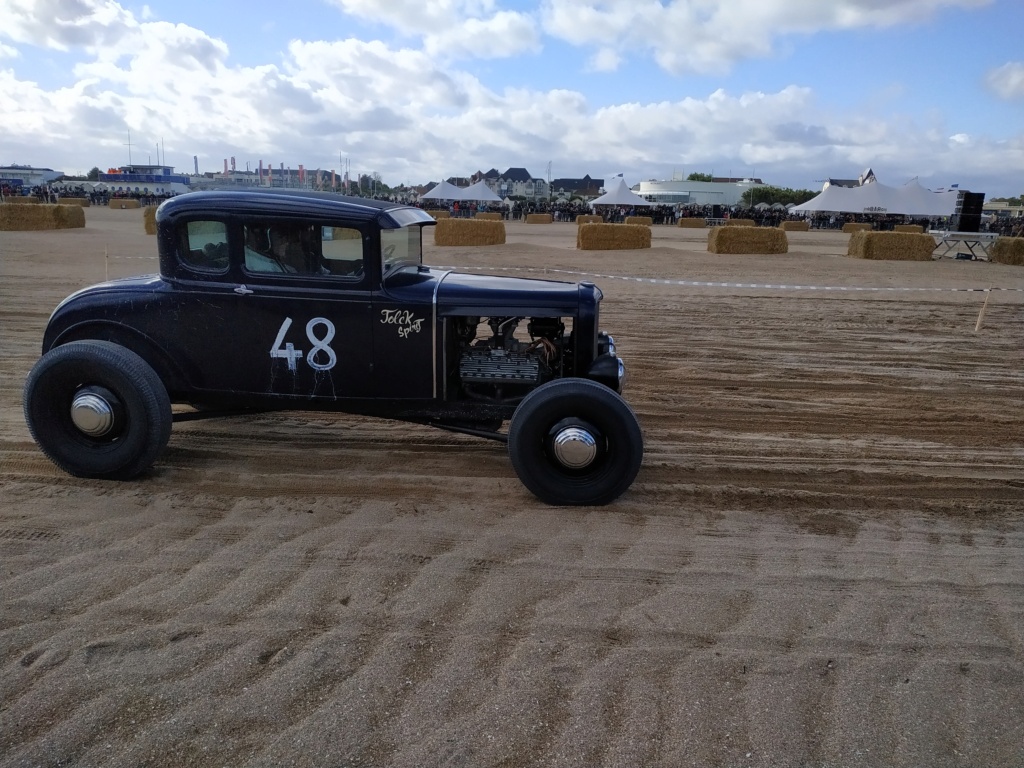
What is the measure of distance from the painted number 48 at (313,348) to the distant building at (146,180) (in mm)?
75649

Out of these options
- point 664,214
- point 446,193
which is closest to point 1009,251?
point 446,193

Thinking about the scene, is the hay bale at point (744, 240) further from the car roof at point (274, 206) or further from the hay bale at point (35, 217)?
the hay bale at point (35, 217)

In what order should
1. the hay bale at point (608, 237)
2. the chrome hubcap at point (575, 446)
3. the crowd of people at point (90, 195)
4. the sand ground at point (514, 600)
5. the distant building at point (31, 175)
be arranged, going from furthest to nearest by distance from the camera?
the distant building at point (31, 175)
the crowd of people at point (90, 195)
the hay bale at point (608, 237)
the chrome hubcap at point (575, 446)
the sand ground at point (514, 600)

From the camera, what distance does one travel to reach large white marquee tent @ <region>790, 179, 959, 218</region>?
3419 centimetres

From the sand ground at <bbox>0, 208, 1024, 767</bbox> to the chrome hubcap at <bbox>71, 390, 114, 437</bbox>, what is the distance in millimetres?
407

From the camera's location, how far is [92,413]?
16.2 ft

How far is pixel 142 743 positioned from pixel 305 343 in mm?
2802

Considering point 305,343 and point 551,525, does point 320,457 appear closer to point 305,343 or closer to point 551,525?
point 305,343

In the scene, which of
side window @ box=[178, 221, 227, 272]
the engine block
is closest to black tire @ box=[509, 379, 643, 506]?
the engine block

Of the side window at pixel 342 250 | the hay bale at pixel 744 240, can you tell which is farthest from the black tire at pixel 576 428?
the hay bale at pixel 744 240

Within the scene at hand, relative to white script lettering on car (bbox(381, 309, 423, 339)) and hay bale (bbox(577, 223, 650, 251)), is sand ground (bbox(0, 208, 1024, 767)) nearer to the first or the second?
white script lettering on car (bbox(381, 309, 423, 339))

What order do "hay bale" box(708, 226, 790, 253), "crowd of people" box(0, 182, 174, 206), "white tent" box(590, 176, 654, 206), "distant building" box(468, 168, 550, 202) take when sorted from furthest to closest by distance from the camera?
"distant building" box(468, 168, 550, 202) < "crowd of people" box(0, 182, 174, 206) < "white tent" box(590, 176, 654, 206) < "hay bale" box(708, 226, 790, 253)

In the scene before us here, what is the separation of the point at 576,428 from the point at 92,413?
10.5 ft

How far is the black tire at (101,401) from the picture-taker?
4.93m
